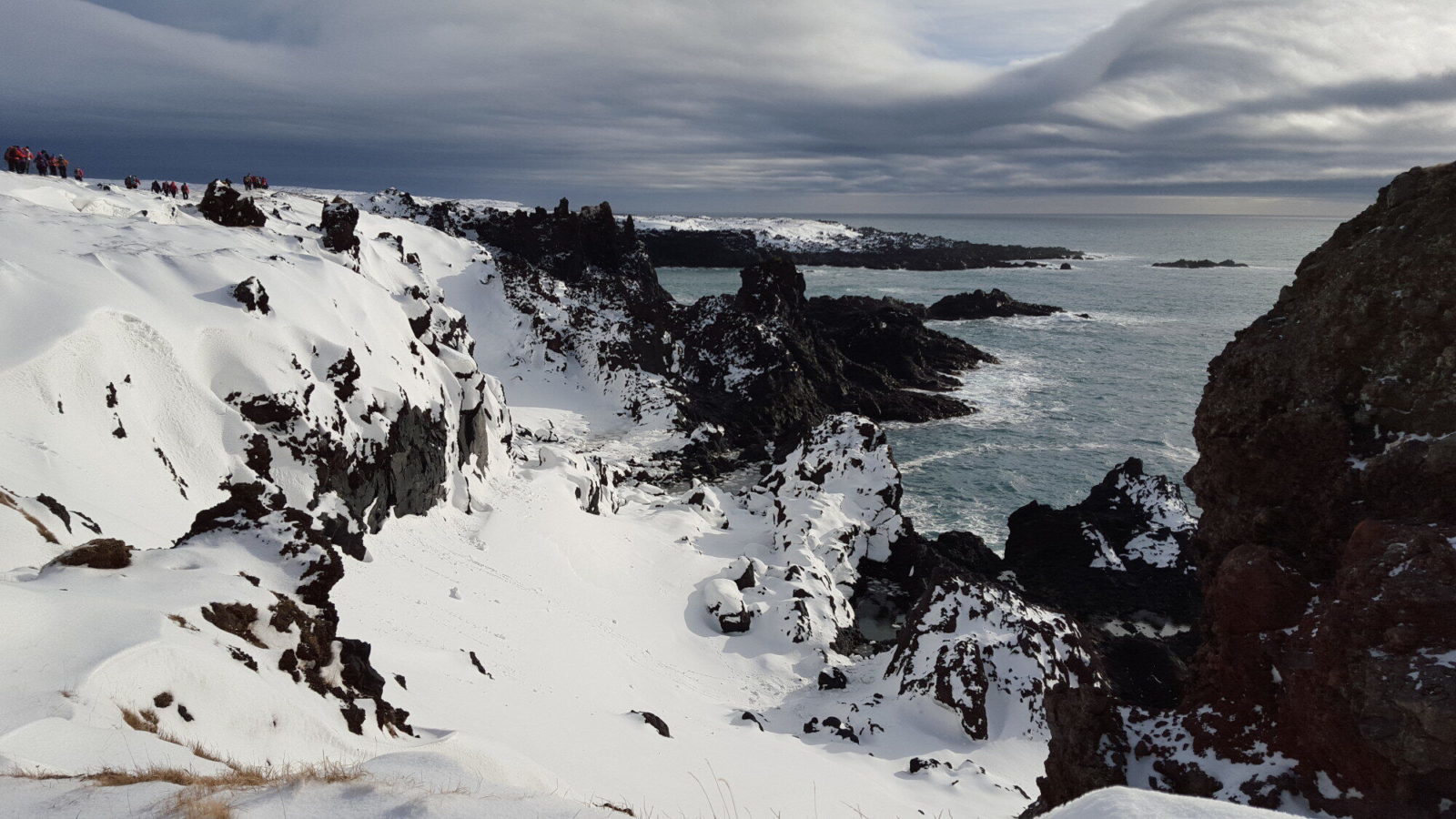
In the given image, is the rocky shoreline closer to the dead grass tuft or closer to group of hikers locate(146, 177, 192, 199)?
group of hikers locate(146, 177, 192, 199)

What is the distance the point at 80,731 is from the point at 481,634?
10.6m

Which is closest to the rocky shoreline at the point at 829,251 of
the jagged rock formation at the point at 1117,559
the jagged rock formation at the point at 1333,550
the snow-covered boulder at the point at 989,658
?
the jagged rock formation at the point at 1117,559

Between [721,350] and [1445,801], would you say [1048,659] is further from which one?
[721,350]

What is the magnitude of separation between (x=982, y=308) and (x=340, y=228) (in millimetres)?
73399

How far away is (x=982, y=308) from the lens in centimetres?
8712

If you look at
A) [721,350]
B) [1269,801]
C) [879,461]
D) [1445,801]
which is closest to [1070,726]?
[1269,801]

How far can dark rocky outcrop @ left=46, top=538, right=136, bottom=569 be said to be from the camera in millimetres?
8188

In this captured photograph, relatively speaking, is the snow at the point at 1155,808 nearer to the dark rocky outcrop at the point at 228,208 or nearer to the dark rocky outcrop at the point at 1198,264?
the dark rocky outcrop at the point at 228,208

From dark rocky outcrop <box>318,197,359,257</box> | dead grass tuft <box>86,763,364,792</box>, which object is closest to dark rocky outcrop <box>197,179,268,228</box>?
dark rocky outcrop <box>318,197,359,257</box>

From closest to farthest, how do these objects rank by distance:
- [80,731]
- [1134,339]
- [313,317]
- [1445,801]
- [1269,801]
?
[80,731]
[1445,801]
[1269,801]
[313,317]
[1134,339]

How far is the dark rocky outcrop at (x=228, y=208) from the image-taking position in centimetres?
2792

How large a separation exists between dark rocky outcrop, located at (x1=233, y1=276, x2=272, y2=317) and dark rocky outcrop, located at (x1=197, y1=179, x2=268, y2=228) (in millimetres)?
11654

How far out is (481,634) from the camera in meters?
15.8

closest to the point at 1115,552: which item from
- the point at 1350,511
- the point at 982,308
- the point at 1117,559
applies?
the point at 1117,559
